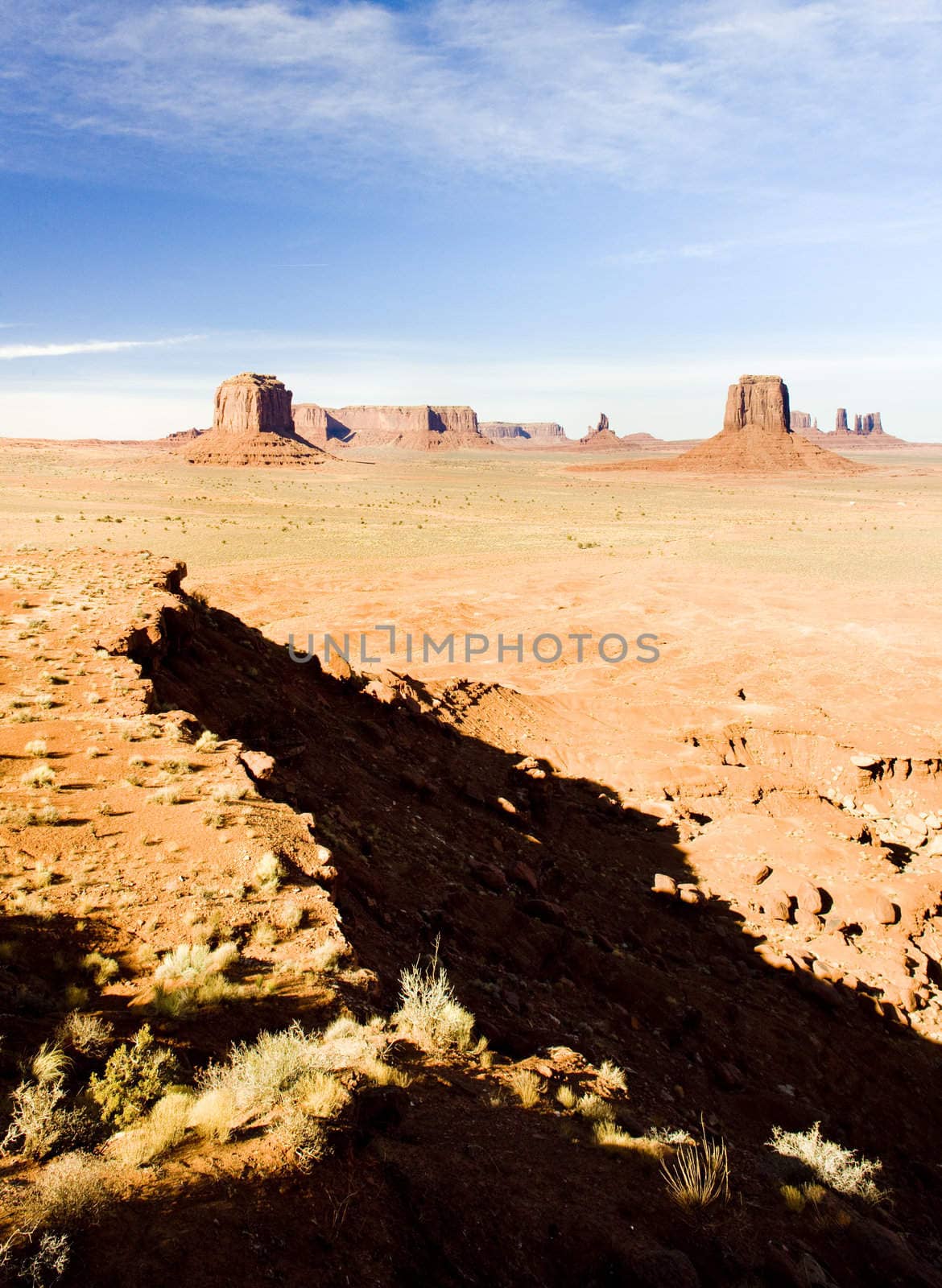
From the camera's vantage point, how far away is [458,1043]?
471 centimetres

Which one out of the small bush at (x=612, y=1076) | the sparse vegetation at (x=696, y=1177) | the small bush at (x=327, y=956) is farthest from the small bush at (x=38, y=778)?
the sparse vegetation at (x=696, y=1177)

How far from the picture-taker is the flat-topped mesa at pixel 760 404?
437 ft

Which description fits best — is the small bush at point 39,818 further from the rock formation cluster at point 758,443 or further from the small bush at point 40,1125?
the rock formation cluster at point 758,443

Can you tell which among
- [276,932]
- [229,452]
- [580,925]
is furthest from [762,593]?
[229,452]

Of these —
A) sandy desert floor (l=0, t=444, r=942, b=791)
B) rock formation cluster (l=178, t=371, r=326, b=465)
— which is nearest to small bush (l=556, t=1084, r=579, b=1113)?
sandy desert floor (l=0, t=444, r=942, b=791)

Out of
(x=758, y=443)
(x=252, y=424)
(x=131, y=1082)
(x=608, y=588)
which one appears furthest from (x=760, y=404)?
→ (x=131, y=1082)

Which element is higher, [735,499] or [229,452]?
[229,452]

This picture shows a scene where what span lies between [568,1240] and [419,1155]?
72cm

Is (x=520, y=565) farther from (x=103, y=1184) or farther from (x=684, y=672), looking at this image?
(x=103, y=1184)

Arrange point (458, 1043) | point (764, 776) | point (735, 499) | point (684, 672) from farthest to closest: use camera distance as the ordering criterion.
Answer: point (735, 499) < point (684, 672) < point (764, 776) < point (458, 1043)

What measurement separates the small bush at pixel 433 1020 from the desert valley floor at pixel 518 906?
0.59 ft

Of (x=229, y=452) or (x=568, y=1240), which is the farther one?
(x=229, y=452)

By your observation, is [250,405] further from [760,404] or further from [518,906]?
[518,906]

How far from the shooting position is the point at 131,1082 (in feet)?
11.7
